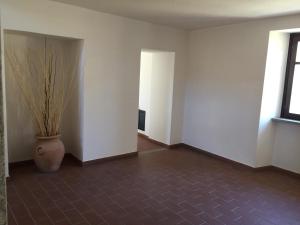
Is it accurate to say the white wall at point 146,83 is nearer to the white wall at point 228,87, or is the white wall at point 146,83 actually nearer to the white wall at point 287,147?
the white wall at point 228,87

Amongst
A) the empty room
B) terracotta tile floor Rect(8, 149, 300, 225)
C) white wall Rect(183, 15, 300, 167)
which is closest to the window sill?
the empty room

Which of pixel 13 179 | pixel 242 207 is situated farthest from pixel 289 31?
pixel 13 179

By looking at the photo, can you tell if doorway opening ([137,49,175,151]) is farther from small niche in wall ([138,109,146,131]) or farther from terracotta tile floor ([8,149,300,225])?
terracotta tile floor ([8,149,300,225])

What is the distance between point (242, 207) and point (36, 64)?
11.4 ft

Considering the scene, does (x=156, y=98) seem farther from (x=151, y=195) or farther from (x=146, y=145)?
(x=151, y=195)

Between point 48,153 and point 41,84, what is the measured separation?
108cm

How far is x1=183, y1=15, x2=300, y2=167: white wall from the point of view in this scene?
391 cm

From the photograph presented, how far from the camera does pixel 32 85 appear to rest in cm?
383

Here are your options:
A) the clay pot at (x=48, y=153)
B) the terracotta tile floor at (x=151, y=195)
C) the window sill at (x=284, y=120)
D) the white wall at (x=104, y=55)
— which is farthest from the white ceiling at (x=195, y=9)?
the terracotta tile floor at (x=151, y=195)

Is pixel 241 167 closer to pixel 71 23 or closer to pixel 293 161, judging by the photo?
pixel 293 161

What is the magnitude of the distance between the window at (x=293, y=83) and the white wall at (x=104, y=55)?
2016 millimetres

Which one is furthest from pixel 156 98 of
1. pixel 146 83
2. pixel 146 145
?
pixel 146 145

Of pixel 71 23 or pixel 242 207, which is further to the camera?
pixel 71 23

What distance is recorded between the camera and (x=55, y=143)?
3.63m
